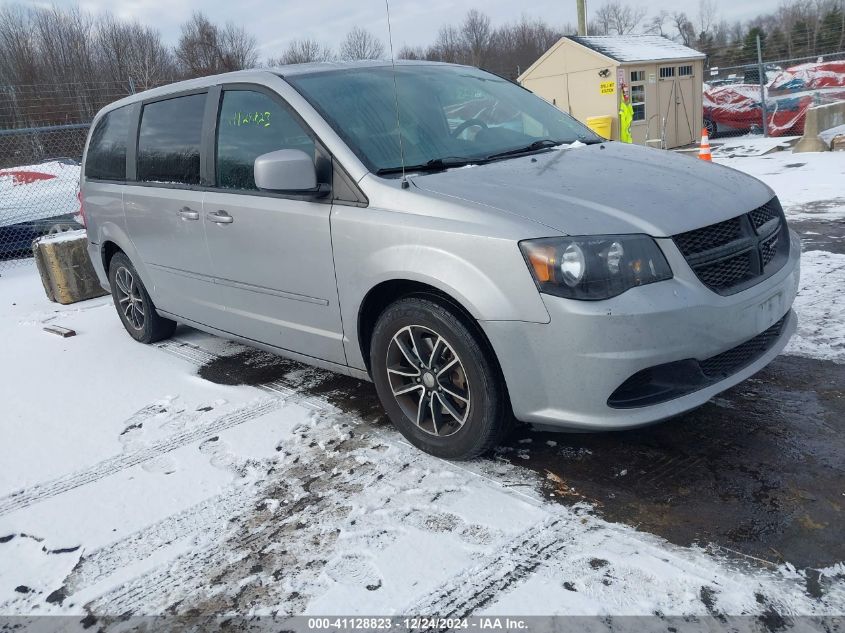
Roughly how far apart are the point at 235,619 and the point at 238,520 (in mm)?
615

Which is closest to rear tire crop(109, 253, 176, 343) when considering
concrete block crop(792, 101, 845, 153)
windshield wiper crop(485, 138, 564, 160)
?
windshield wiper crop(485, 138, 564, 160)

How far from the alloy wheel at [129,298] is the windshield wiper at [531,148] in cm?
310

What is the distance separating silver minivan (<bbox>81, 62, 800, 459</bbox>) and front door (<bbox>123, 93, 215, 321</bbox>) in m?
0.02

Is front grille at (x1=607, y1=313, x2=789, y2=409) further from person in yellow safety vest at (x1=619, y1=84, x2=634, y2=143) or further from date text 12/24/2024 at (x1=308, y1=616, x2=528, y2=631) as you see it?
person in yellow safety vest at (x1=619, y1=84, x2=634, y2=143)

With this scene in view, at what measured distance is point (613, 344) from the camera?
2.57 m

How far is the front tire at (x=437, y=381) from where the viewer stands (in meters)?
2.90

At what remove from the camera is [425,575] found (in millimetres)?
2441

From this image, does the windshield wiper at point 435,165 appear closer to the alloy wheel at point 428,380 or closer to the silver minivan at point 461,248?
the silver minivan at point 461,248

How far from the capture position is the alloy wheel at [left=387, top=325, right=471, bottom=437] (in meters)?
3.05

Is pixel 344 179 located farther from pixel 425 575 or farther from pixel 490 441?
pixel 425 575

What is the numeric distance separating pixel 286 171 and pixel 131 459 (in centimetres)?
168

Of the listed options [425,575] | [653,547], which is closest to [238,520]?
[425,575]

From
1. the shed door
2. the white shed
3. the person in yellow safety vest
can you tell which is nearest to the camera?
the person in yellow safety vest

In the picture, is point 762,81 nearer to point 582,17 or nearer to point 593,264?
point 582,17
